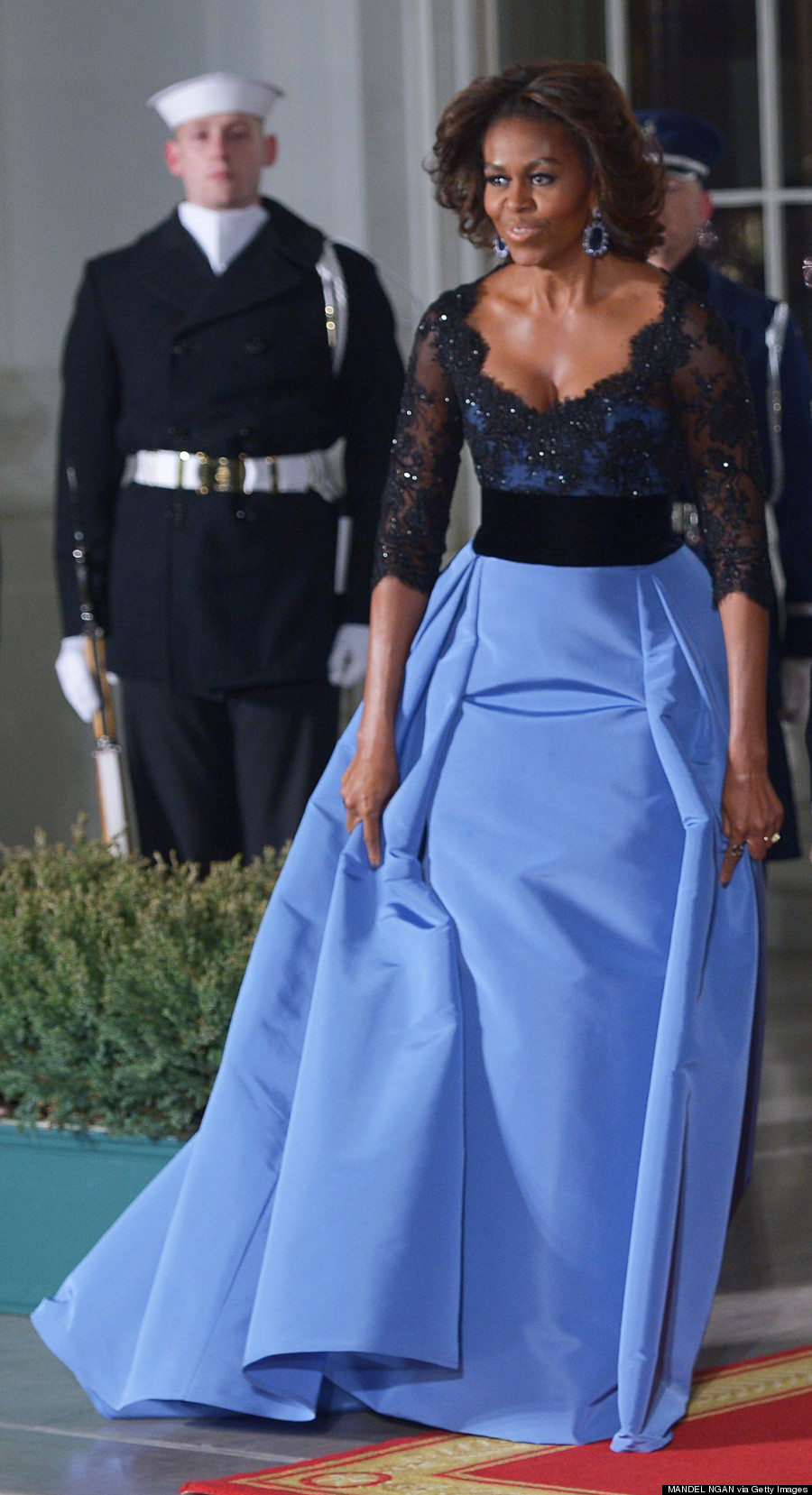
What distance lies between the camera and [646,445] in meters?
2.61

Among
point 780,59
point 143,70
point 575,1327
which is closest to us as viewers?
point 575,1327

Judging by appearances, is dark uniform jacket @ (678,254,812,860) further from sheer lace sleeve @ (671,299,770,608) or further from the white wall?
the white wall

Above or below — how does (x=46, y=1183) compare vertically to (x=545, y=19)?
below

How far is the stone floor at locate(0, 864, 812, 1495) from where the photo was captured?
2451 mm

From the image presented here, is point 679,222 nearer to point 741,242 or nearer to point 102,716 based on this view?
point 102,716

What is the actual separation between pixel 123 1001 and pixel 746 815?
3.16ft

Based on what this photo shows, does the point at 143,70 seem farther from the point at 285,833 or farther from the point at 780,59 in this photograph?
the point at 285,833

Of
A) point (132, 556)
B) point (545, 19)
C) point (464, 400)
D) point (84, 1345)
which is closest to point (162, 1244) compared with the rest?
point (84, 1345)

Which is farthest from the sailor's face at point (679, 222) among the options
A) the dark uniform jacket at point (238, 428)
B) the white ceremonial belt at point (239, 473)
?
the white ceremonial belt at point (239, 473)

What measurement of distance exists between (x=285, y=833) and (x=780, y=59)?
323cm

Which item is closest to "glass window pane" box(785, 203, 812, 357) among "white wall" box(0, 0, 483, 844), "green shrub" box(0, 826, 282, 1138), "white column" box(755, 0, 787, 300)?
"white column" box(755, 0, 787, 300)

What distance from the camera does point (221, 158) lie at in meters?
3.74

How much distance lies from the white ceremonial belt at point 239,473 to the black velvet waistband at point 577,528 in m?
1.12

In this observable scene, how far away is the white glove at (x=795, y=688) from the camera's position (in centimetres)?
380
